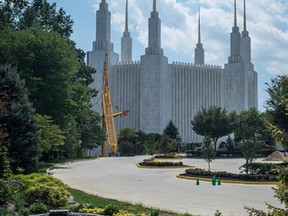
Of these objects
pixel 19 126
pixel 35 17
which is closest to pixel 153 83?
pixel 35 17

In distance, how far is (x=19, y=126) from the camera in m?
21.2

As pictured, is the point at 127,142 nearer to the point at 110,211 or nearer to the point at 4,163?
the point at 4,163

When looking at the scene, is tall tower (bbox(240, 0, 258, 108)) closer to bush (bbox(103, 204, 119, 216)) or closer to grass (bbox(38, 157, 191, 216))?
grass (bbox(38, 157, 191, 216))

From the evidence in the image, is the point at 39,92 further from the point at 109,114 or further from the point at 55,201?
the point at 109,114

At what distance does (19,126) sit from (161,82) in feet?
229

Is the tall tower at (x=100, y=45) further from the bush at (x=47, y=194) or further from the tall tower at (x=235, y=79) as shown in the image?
the bush at (x=47, y=194)

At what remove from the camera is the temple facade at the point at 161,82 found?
295 feet

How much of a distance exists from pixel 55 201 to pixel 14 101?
9.63m

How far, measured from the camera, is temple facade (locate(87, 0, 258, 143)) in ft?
295

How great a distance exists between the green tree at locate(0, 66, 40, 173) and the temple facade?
220ft

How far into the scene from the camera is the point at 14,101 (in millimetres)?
21562

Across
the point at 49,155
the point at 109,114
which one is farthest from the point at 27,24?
the point at 109,114

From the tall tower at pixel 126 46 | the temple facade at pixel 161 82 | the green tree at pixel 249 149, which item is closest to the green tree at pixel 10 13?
the green tree at pixel 249 149

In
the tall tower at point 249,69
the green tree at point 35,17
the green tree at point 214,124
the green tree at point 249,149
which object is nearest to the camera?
the green tree at point 249,149
